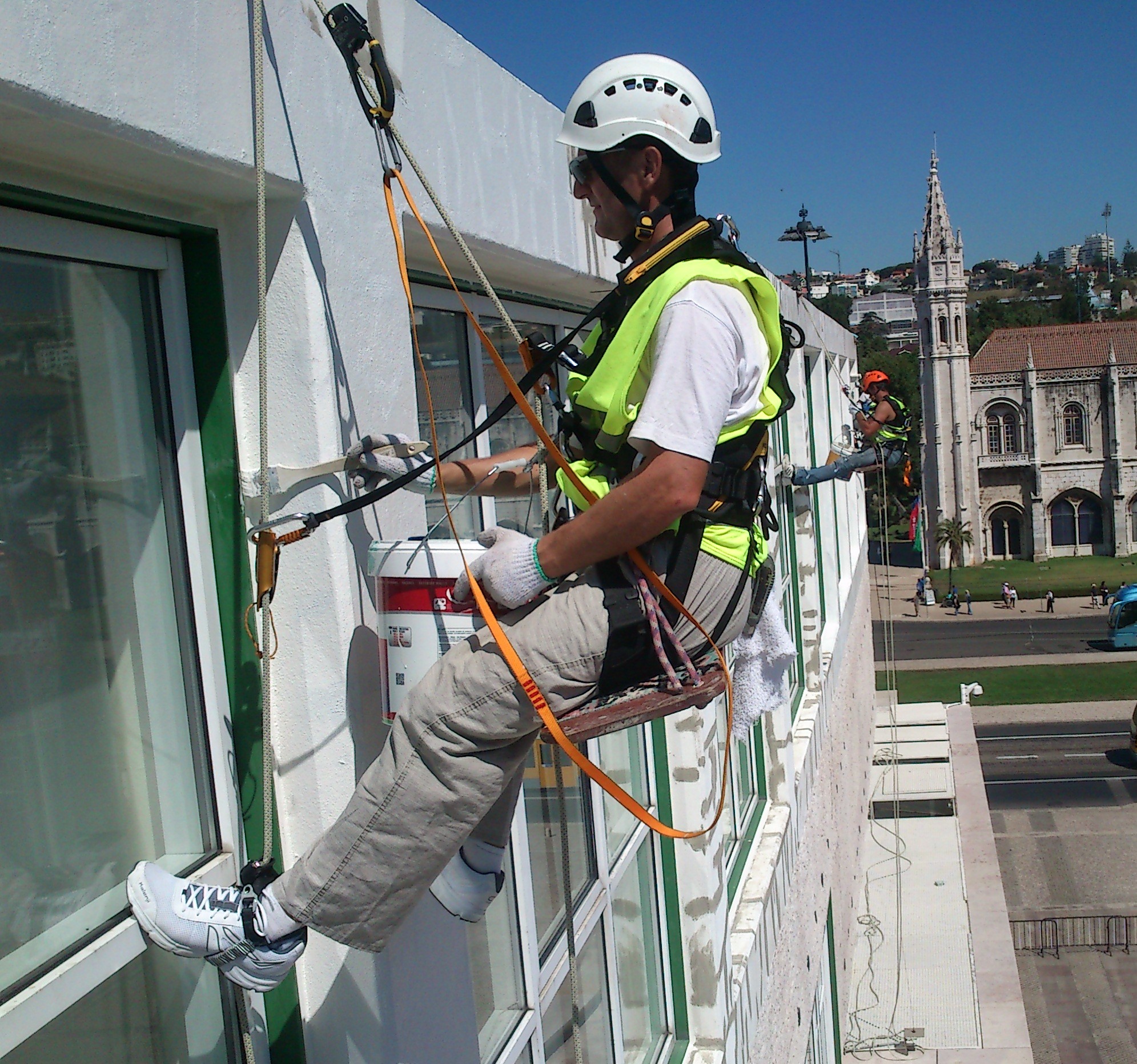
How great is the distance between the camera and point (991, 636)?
42750 millimetres

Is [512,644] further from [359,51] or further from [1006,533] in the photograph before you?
[1006,533]

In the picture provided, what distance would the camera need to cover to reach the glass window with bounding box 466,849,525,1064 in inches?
145

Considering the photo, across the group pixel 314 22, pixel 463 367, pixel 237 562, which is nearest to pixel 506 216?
pixel 463 367

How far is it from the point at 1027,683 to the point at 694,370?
35.4m

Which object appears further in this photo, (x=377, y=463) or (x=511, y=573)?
(x=377, y=463)

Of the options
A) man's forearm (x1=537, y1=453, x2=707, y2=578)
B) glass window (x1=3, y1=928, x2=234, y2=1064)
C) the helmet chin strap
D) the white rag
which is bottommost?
glass window (x1=3, y1=928, x2=234, y2=1064)

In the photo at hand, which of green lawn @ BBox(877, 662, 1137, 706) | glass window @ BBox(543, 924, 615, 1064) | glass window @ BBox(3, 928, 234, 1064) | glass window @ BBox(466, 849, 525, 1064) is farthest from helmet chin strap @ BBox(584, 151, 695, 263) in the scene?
green lawn @ BBox(877, 662, 1137, 706)

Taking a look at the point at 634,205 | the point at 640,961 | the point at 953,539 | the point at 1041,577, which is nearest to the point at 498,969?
the point at 640,961

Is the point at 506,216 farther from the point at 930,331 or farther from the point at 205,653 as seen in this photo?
the point at 930,331

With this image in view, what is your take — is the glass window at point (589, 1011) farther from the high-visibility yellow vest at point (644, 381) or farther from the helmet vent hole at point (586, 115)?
the helmet vent hole at point (586, 115)

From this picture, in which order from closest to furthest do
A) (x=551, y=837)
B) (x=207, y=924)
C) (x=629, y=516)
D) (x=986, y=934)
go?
(x=207, y=924), (x=629, y=516), (x=551, y=837), (x=986, y=934)

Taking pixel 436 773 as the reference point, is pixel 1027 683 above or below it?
below

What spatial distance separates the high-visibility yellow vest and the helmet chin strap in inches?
9.4

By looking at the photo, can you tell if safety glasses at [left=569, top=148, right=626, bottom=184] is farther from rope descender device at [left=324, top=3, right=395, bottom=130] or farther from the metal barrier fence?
the metal barrier fence
